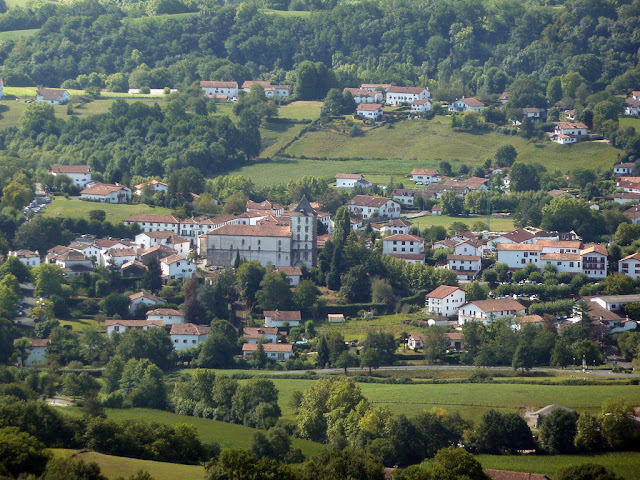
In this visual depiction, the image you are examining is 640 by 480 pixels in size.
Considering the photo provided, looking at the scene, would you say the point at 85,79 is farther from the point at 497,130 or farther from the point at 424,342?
the point at 424,342

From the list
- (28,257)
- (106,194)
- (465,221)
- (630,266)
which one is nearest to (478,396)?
(630,266)

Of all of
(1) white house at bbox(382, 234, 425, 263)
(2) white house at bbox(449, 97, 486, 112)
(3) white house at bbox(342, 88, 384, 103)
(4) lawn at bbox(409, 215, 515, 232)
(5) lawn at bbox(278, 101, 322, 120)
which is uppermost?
(3) white house at bbox(342, 88, 384, 103)

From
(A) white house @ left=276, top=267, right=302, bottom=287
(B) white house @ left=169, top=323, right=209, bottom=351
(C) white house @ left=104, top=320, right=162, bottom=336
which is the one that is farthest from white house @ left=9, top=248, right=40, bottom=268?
(A) white house @ left=276, top=267, right=302, bottom=287

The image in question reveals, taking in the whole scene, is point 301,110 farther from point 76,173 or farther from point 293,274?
point 293,274

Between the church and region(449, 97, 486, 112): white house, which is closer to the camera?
the church

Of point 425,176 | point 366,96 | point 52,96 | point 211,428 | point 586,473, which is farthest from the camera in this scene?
point 366,96

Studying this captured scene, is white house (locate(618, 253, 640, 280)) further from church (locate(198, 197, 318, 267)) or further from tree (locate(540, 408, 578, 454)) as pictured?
tree (locate(540, 408, 578, 454))

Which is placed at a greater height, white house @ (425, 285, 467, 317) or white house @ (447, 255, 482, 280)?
white house @ (447, 255, 482, 280)
